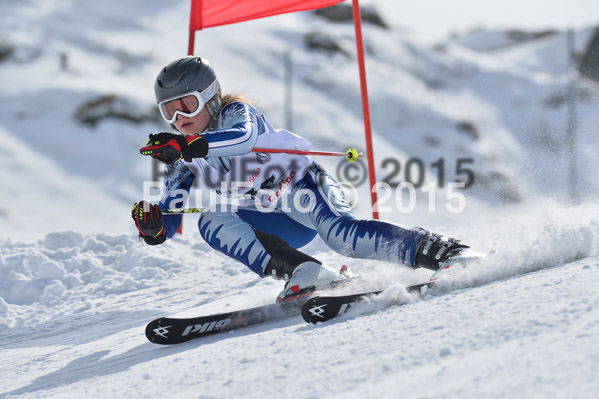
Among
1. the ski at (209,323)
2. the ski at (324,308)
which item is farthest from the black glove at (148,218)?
the ski at (324,308)

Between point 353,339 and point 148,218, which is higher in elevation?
point 148,218

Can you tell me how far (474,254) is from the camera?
2.78 meters

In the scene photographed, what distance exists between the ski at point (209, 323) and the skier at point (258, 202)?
0.08 m

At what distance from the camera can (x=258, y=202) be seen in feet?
11.0

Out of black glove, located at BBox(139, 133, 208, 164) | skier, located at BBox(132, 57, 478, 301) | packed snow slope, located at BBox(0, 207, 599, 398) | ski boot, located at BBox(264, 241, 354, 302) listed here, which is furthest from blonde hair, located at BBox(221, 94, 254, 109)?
packed snow slope, located at BBox(0, 207, 599, 398)

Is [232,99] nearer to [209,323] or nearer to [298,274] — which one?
[298,274]

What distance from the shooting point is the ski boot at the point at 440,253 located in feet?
9.00

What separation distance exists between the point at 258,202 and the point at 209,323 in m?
0.79

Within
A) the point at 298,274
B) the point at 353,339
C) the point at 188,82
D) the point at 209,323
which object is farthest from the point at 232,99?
the point at 353,339

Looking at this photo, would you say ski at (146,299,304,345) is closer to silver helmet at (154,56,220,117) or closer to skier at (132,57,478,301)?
skier at (132,57,478,301)

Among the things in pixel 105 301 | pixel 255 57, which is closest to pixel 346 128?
pixel 255 57

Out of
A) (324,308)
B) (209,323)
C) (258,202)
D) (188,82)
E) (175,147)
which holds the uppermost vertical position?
(188,82)

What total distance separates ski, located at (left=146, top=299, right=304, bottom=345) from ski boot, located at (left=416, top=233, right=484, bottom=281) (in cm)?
57

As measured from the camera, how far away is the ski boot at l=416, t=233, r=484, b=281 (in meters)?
2.74
